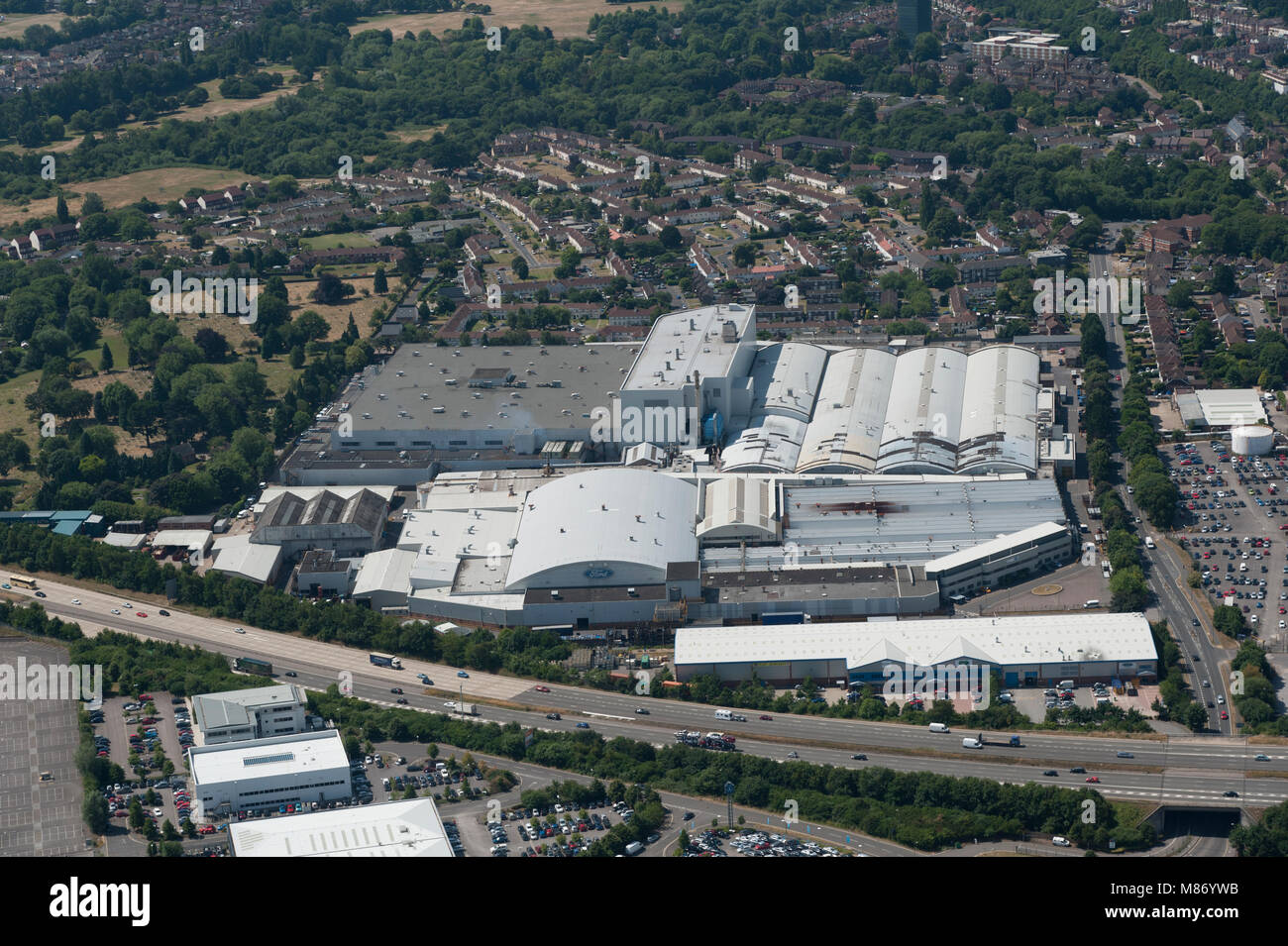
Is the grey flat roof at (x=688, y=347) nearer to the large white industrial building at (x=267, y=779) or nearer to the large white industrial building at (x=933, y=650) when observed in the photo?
the large white industrial building at (x=933, y=650)

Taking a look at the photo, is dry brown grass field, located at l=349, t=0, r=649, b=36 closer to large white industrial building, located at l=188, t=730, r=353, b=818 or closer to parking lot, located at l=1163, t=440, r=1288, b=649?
parking lot, located at l=1163, t=440, r=1288, b=649

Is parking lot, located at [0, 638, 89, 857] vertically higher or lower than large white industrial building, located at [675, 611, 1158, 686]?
lower

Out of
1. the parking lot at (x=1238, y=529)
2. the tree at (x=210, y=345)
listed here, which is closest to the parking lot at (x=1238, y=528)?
the parking lot at (x=1238, y=529)

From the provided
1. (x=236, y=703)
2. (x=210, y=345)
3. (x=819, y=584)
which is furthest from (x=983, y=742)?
(x=210, y=345)

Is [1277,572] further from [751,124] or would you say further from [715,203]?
[751,124]

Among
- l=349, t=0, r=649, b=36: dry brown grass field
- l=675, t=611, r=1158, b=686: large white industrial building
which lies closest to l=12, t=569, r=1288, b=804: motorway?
l=675, t=611, r=1158, b=686: large white industrial building

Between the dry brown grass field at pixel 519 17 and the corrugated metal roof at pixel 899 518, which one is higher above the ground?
the dry brown grass field at pixel 519 17

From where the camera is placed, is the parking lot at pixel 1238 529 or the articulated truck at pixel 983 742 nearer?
the articulated truck at pixel 983 742
